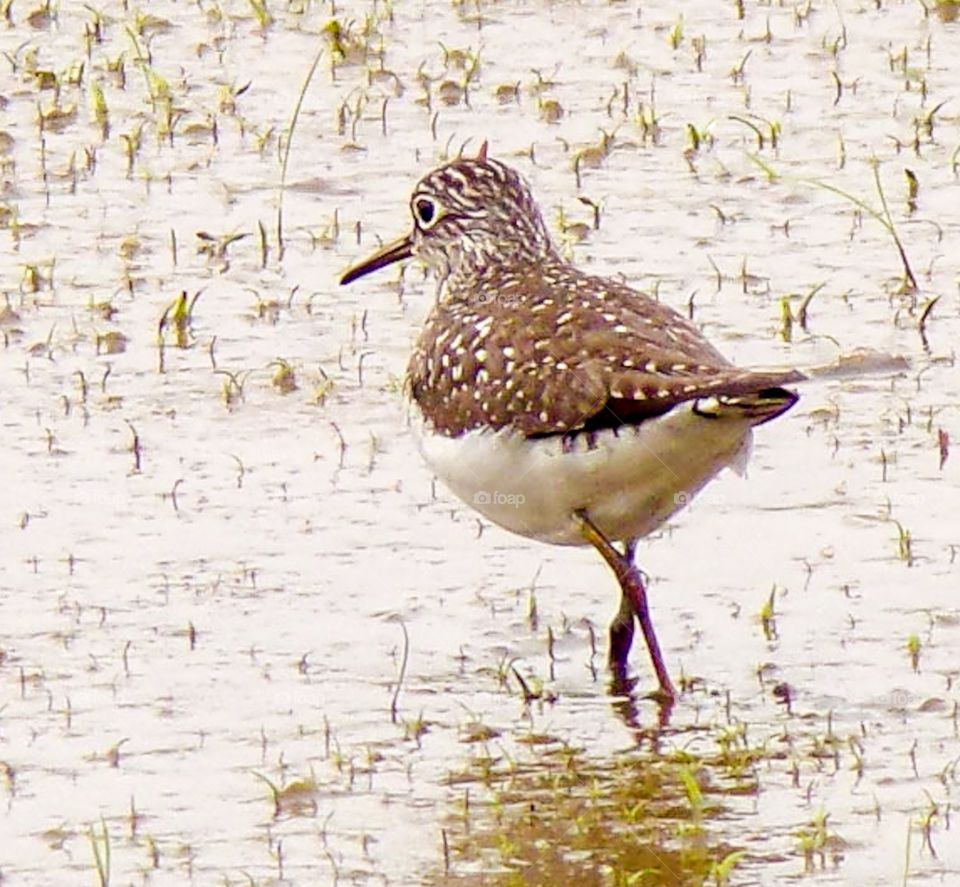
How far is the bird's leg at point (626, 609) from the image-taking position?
7457 millimetres

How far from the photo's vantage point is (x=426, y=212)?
8.73 m

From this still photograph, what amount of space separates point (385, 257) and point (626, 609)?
71.0 inches

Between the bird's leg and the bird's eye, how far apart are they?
1.41 m

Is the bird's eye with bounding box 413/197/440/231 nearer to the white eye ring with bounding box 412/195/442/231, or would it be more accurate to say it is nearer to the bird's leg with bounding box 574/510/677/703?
the white eye ring with bounding box 412/195/442/231

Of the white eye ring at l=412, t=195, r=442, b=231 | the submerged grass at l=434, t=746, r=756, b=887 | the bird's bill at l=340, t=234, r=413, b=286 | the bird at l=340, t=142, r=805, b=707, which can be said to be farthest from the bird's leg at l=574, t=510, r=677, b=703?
the bird's bill at l=340, t=234, r=413, b=286

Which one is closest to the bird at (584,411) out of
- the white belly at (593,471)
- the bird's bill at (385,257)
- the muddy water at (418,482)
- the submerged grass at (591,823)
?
the white belly at (593,471)

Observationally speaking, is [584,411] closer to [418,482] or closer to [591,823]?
[591,823]

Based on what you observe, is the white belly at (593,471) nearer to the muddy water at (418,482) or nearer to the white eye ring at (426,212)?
the muddy water at (418,482)

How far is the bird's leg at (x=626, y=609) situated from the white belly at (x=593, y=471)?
32mm

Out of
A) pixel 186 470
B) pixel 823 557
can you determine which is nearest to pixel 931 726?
pixel 823 557

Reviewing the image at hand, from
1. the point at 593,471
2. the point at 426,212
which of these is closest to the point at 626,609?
the point at 593,471

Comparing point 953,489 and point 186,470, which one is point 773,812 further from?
point 186,470

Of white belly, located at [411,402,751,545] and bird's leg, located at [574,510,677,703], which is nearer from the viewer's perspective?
white belly, located at [411,402,751,545]

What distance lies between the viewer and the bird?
23.2ft
